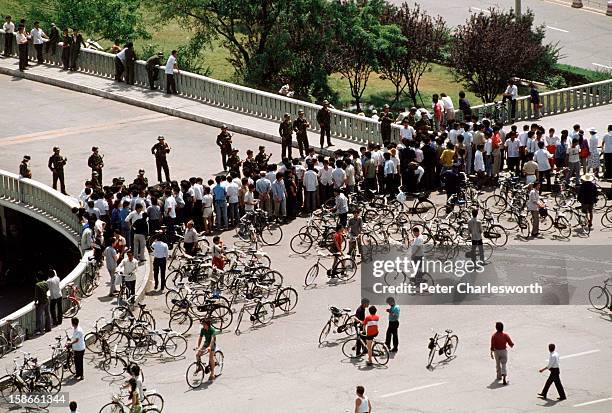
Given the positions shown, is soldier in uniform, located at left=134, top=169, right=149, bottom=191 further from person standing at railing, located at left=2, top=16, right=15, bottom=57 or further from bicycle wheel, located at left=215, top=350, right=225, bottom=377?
person standing at railing, located at left=2, top=16, right=15, bottom=57

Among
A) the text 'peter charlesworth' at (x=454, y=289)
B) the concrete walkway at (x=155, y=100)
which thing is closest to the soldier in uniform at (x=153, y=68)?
the concrete walkway at (x=155, y=100)

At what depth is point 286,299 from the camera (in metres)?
39.4

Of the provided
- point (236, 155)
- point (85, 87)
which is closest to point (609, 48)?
point (85, 87)

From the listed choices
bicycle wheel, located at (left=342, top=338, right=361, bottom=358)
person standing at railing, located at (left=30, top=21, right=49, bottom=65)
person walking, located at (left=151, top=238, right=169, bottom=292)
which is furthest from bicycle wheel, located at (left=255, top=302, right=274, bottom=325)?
person standing at railing, located at (left=30, top=21, right=49, bottom=65)

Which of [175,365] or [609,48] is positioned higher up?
[609,48]

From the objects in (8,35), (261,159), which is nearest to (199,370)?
(261,159)

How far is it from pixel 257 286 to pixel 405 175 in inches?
335

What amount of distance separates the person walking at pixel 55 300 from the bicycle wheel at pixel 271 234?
6732 millimetres

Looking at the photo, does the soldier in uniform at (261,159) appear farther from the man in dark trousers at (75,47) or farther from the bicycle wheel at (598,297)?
the man in dark trousers at (75,47)

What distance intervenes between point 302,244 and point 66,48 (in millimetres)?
18160

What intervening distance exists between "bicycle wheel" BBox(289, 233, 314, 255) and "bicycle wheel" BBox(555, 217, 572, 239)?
240 inches

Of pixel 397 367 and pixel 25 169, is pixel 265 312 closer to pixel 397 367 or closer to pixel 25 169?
pixel 397 367

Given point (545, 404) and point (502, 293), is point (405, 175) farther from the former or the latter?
point (545, 404)

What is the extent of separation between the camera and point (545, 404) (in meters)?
34.5
